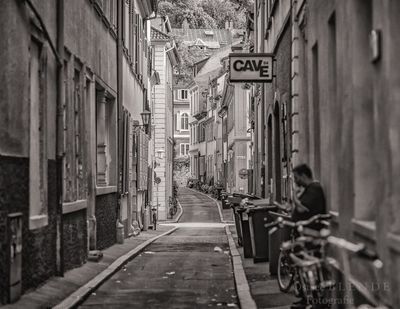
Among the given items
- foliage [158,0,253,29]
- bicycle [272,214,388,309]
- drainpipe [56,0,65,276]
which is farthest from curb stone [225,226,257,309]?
foliage [158,0,253,29]

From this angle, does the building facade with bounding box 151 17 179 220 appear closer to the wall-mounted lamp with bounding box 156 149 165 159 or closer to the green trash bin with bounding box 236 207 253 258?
the wall-mounted lamp with bounding box 156 149 165 159

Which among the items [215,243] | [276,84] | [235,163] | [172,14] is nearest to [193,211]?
[235,163]

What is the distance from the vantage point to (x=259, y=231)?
17344mm

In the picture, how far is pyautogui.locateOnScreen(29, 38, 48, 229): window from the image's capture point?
522 inches

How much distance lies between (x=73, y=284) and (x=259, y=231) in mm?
4410

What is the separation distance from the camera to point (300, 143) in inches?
585

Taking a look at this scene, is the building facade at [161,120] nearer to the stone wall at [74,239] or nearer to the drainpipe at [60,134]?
the stone wall at [74,239]

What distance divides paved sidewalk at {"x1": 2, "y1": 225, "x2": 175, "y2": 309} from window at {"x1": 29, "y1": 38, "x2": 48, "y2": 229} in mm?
1018

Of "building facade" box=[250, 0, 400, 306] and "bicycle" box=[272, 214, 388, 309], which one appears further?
"bicycle" box=[272, 214, 388, 309]

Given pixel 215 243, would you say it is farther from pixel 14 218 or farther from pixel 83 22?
A: pixel 14 218

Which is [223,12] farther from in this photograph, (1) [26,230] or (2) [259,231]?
(1) [26,230]

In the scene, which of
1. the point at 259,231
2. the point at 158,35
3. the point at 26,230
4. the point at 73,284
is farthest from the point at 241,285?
the point at 158,35

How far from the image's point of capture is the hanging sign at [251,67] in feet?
63.1

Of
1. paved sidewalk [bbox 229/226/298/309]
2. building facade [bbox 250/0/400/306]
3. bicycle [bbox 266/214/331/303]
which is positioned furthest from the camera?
paved sidewalk [bbox 229/226/298/309]
